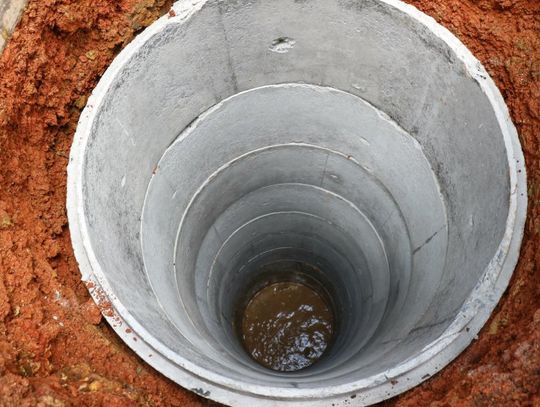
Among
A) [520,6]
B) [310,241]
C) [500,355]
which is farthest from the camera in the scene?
[310,241]

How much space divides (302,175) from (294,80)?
1.14 m

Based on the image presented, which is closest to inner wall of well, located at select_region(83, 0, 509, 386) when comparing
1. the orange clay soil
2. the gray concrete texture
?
the gray concrete texture

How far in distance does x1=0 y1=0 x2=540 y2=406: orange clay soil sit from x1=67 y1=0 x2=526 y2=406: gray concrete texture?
0.17 m

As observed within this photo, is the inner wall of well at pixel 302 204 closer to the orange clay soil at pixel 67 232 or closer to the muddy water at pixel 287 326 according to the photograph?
the muddy water at pixel 287 326

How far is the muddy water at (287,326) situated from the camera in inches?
219

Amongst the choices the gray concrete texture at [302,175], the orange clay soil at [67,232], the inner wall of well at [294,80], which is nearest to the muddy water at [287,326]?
the gray concrete texture at [302,175]

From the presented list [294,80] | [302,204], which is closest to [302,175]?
[302,204]

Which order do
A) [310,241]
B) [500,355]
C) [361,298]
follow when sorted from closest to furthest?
[500,355] < [361,298] < [310,241]

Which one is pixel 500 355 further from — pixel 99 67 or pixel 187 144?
pixel 99 67

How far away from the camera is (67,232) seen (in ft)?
11.0

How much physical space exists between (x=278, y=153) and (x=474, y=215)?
204 centimetres

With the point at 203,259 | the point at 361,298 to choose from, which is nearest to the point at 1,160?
the point at 203,259

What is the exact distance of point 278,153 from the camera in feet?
15.6

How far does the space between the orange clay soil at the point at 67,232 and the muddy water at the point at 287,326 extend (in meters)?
2.61
